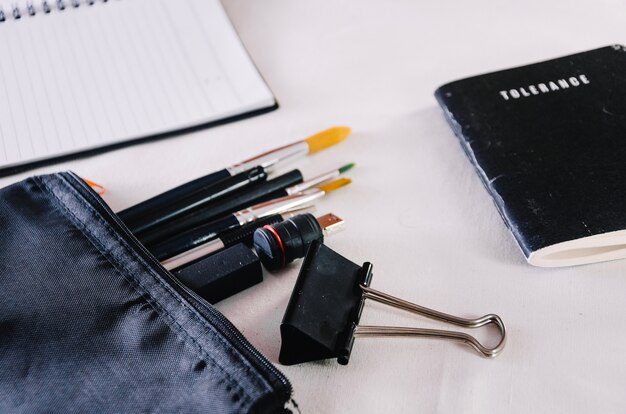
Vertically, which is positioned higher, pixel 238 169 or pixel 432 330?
pixel 238 169

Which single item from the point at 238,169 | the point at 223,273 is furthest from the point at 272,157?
the point at 223,273

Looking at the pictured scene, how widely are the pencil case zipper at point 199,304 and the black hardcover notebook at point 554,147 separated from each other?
21 centimetres

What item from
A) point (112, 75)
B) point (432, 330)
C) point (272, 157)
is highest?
point (112, 75)

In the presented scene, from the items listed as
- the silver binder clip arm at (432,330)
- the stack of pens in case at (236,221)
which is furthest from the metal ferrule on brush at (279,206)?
the silver binder clip arm at (432,330)

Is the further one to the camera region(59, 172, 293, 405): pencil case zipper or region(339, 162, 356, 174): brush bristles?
region(339, 162, 356, 174): brush bristles

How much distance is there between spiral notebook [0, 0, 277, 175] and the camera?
590 millimetres

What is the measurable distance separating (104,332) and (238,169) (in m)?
0.19

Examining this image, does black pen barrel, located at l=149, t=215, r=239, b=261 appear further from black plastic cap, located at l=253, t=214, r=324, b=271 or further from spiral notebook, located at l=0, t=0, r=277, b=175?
spiral notebook, located at l=0, t=0, r=277, b=175

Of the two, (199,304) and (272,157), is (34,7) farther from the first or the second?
(199,304)

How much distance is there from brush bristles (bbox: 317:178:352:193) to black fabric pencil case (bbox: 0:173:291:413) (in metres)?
0.16

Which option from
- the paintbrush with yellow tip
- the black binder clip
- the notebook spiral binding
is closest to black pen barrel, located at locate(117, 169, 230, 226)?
the paintbrush with yellow tip

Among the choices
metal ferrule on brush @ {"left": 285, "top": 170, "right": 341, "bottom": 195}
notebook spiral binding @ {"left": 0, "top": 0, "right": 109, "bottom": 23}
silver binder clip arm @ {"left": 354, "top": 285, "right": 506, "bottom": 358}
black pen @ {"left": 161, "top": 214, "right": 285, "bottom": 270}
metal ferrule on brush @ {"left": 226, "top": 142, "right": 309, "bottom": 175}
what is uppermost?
notebook spiral binding @ {"left": 0, "top": 0, "right": 109, "bottom": 23}

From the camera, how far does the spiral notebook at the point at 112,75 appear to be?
59cm

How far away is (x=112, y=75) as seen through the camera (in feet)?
2.12
